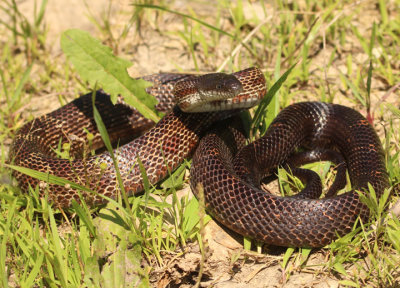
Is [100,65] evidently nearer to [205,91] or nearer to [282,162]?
[205,91]

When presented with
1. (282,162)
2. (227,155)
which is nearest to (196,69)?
(227,155)

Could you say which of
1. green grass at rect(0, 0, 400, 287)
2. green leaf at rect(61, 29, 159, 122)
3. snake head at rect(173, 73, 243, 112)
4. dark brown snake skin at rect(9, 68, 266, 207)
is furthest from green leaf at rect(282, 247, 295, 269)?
green leaf at rect(61, 29, 159, 122)

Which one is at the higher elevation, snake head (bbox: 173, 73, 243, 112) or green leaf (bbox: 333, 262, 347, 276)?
snake head (bbox: 173, 73, 243, 112)

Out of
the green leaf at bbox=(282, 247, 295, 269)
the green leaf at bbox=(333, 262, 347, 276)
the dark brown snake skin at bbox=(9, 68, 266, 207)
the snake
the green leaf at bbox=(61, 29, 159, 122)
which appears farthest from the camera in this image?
the green leaf at bbox=(61, 29, 159, 122)

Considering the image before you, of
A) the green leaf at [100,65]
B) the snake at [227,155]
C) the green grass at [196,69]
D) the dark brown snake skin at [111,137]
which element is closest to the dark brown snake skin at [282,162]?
the snake at [227,155]

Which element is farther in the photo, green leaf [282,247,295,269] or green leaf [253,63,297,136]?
green leaf [253,63,297,136]

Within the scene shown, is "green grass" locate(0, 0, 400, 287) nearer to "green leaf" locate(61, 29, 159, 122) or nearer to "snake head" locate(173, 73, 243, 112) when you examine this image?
"green leaf" locate(61, 29, 159, 122)

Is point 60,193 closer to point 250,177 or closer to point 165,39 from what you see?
point 250,177
